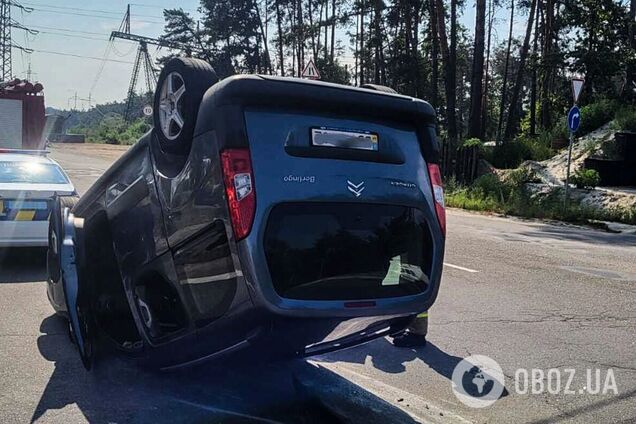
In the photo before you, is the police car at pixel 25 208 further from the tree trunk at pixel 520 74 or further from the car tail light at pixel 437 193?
the tree trunk at pixel 520 74

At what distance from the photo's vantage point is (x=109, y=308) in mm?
4719

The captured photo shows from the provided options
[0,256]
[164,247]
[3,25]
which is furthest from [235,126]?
[3,25]

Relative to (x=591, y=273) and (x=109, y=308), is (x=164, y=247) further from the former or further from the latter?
(x=591, y=273)

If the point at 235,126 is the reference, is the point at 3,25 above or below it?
above

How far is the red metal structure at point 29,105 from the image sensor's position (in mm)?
19047

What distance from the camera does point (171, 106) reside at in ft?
12.1

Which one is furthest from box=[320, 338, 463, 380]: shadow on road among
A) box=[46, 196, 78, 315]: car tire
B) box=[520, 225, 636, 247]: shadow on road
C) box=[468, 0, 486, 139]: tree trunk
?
box=[468, 0, 486, 139]: tree trunk

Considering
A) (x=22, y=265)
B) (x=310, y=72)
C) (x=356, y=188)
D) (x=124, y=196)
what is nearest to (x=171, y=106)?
(x=124, y=196)

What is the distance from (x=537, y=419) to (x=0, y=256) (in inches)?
301

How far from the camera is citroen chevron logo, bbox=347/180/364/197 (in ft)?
10.8

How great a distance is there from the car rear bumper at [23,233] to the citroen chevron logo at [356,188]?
19.8 ft

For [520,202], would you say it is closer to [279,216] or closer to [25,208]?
[25,208]

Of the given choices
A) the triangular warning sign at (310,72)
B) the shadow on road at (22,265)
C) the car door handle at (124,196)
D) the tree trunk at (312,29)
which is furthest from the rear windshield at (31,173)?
the tree trunk at (312,29)

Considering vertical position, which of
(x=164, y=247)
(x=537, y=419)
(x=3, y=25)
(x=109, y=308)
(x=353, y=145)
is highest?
(x=3, y=25)
